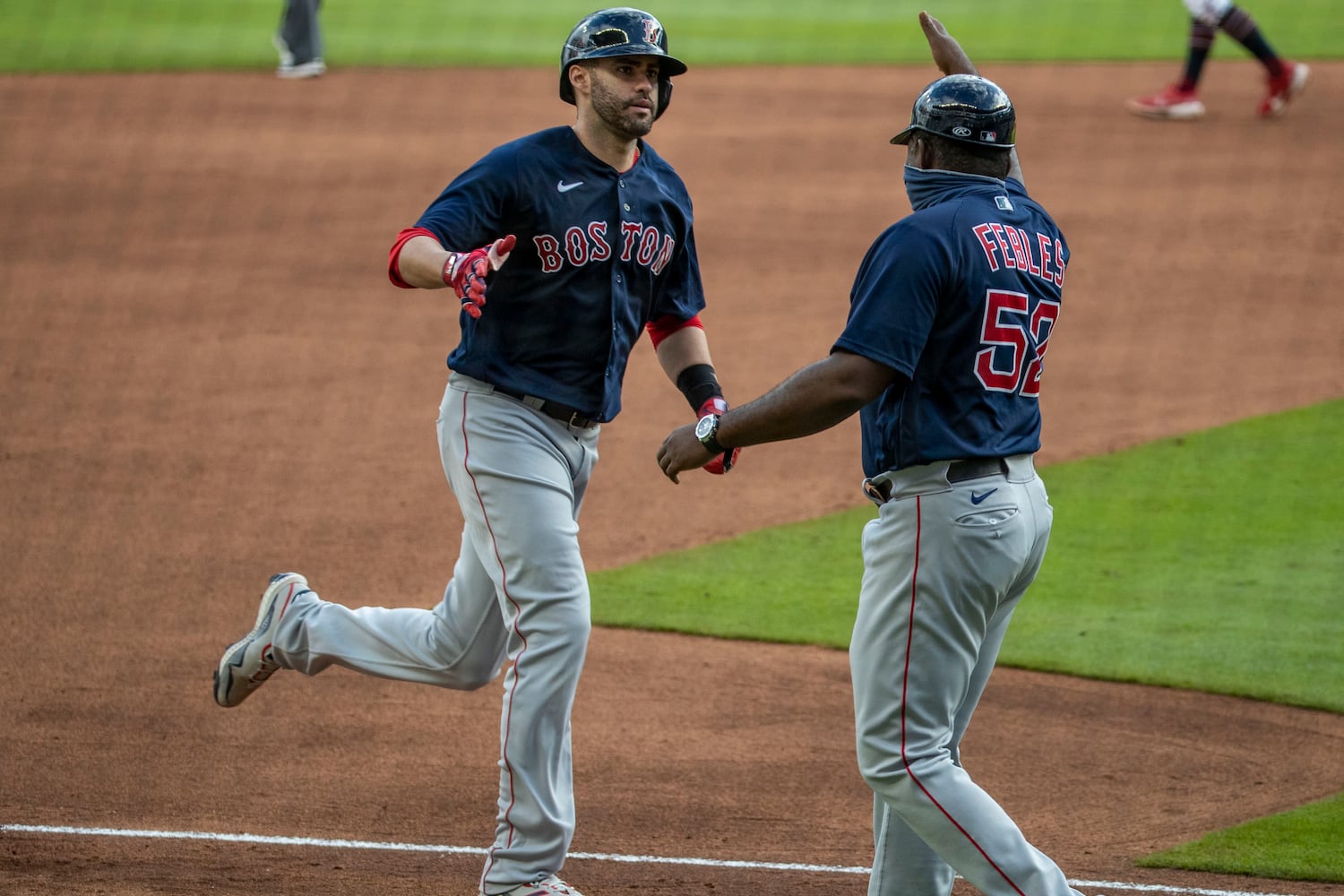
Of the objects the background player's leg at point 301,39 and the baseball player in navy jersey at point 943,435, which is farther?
the background player's leg at point 301,39

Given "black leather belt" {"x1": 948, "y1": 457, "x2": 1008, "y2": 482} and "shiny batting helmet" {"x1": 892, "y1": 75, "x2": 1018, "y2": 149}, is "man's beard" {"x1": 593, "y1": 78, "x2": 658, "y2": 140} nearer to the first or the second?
"shiny batting helmet" {"x1": 892, "y1": 75, "x2": 1018, "y2": 149}

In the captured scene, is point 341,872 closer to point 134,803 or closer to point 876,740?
point 134,803

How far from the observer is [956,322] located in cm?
348

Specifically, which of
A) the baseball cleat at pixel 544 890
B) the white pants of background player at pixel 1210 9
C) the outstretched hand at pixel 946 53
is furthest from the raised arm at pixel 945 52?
the white pants of background player at pixel 1210 9

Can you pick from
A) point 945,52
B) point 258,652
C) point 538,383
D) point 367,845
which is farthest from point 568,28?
point 367,845

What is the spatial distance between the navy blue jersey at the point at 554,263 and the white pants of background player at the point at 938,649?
95 centimetres

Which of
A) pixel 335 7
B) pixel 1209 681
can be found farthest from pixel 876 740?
pixel 335 7

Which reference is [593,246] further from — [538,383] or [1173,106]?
[1173,106]

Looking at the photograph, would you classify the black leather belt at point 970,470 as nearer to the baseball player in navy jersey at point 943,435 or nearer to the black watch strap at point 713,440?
the baseball player in navy jersey at point 943,435

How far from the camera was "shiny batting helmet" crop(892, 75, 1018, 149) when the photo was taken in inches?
141

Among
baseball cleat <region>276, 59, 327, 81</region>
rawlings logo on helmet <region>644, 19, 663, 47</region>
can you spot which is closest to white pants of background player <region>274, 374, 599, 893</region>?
rawlings logo on helmet <region>644, 19, 663, 47</region>

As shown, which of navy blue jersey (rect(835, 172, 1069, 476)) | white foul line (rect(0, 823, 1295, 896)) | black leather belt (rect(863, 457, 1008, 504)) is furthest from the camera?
white foul line (rect(0, 823, 1295, 896))

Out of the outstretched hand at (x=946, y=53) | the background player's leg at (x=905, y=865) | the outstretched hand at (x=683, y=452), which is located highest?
the outstretched hand at (x=946, y=53)

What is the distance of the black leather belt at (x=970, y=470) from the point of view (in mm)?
3523
